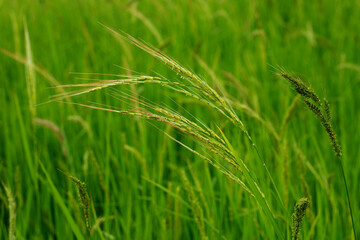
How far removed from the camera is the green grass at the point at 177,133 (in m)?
1.32

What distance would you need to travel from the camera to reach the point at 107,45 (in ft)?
10.4

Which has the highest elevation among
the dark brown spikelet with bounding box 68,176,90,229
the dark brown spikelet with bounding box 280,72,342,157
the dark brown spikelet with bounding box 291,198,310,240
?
the dark brown spikelet with bounding box 280,72,342,157

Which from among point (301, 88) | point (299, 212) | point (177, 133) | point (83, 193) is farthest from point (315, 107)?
point (177, 133)

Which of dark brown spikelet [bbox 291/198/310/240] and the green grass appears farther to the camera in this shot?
the green grass

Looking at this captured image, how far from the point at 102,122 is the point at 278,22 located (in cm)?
225

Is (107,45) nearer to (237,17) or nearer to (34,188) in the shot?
(237,17)

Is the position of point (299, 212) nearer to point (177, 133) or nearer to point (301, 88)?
point (301, 88)

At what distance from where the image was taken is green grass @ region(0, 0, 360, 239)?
A: 1315mm

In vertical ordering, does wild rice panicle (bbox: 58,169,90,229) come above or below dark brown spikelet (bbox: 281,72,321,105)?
below

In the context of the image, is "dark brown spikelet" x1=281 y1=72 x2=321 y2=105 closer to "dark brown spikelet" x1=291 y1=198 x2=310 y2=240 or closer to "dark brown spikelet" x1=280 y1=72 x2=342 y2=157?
"dark brown spikelet" x1=280 y1=72 x2=342 y2=157

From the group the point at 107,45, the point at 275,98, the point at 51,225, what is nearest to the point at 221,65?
the point at 275,98

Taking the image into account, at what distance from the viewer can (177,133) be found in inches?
82.8

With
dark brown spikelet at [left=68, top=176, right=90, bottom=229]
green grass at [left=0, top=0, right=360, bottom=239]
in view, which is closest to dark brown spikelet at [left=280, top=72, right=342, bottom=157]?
green grass at [left=0, top=0, right=360, bottom=239]

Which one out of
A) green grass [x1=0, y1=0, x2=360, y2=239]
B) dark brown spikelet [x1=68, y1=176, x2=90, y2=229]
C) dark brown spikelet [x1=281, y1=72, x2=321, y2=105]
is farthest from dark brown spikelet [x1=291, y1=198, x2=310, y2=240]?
dark brown spikelet [x1=68, y1=176, x2=90, y2=229]
